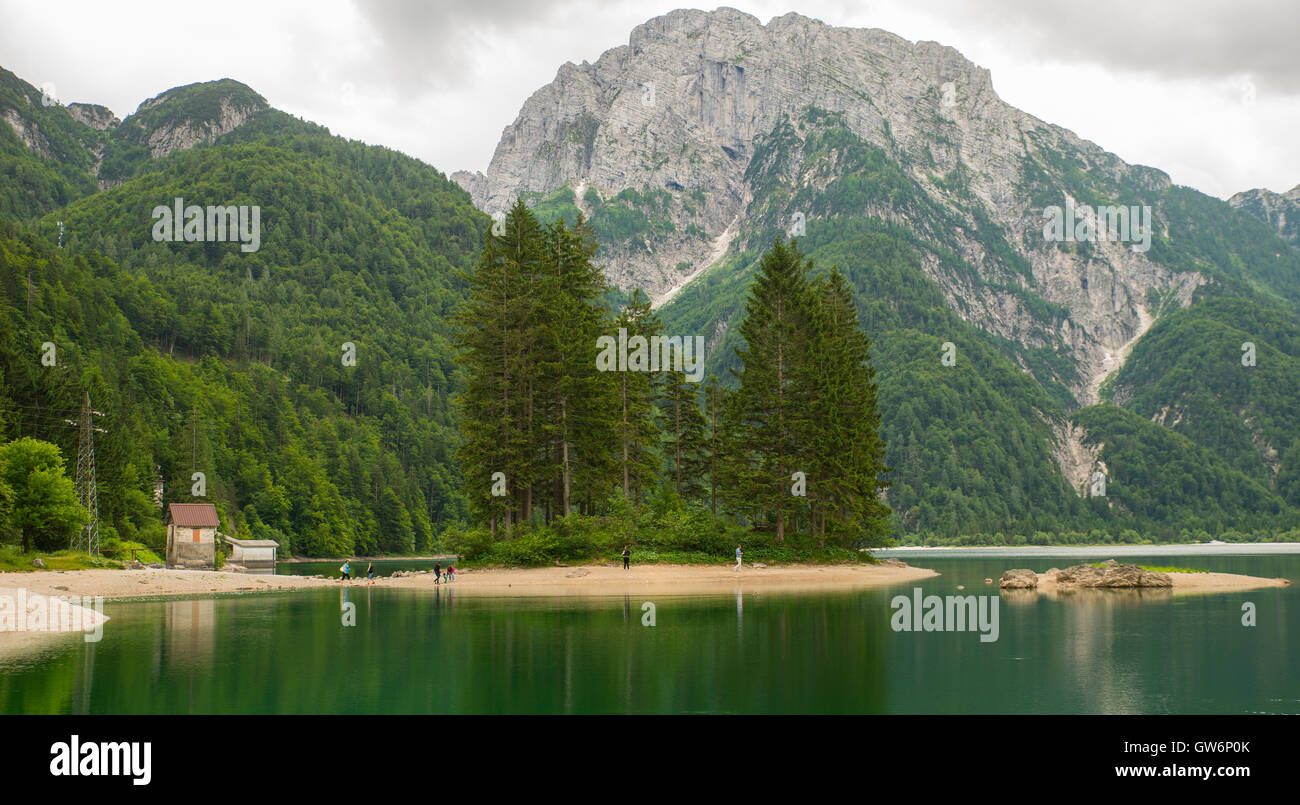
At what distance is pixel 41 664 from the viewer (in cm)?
2625

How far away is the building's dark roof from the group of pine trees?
34.7 m

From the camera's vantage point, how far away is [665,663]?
25.5 meters

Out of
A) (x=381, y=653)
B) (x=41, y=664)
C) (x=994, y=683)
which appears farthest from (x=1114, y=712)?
(x=41, y=664)

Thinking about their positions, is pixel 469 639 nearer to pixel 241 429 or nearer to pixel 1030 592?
pixel 1030 592

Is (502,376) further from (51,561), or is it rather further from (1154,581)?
(1154,581)

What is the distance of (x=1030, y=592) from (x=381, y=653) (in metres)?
40.1

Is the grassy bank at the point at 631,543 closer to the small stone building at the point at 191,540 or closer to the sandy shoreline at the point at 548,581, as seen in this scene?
the sandy shoreline at the point at 548,581

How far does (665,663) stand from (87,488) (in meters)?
68.8

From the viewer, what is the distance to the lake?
2050 centimetres

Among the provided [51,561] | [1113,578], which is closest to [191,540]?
[51,561]

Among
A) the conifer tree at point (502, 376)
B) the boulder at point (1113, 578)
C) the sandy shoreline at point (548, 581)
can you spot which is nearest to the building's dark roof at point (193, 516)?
the sandy shoreline at point (548, 581)

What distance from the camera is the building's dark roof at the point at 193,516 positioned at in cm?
9000

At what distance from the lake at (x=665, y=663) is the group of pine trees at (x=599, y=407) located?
25.4 m

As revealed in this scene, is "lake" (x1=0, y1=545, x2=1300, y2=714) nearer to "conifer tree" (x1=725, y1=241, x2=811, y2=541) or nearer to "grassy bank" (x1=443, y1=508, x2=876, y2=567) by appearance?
"grassy bank" (x1=443, y1=508, x2=876, y2=567)
